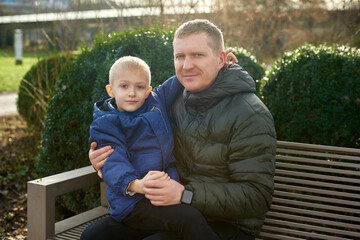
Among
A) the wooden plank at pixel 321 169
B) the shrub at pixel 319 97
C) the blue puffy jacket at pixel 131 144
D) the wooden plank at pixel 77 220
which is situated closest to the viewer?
the blue puffy jacket at pixel 131 144

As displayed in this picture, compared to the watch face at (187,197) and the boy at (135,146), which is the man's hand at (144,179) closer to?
the boy at (135,146)

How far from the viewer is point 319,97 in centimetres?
404

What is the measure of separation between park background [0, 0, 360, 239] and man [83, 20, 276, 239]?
188 centimetres

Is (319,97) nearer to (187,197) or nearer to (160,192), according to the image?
(187,197)

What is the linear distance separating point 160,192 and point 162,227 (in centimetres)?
22

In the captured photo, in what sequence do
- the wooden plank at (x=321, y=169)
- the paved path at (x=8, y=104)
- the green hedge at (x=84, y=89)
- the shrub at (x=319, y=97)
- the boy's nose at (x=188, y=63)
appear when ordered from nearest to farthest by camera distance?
the boy's nose at (x=188, y=63)
the wooden plank at (x=321, y=169)
the green hedge at (x=84, y=89)
the shrub at (x=319, y=97)
the paved path at (x=8, y=104)

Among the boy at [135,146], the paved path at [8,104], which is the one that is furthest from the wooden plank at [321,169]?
the paved path at [8,104]

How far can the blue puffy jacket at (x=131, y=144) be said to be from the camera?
242 centimetres

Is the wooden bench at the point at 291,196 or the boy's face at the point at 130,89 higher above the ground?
the boy's face at the point at 130,89

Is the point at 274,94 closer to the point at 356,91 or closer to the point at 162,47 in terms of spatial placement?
the point at 356,91

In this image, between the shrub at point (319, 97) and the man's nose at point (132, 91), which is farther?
the shrub at point (319, 97)

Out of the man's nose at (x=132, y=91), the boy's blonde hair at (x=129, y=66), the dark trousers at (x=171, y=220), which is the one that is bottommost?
the dark trousers at (x=171, y=220)

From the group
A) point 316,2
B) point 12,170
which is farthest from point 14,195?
point 316,2

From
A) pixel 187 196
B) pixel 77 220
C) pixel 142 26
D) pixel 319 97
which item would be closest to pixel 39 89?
pixel 142 26
